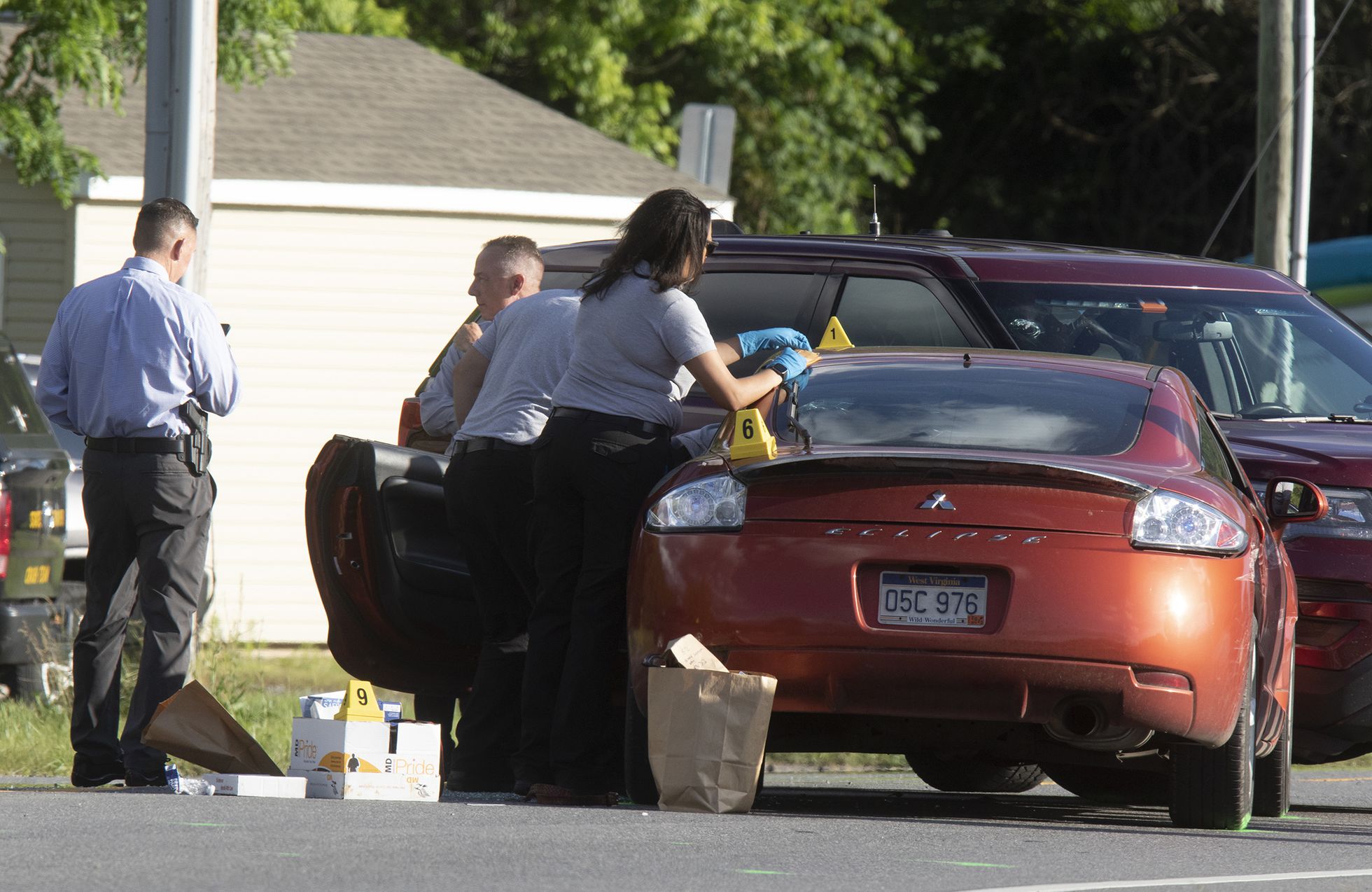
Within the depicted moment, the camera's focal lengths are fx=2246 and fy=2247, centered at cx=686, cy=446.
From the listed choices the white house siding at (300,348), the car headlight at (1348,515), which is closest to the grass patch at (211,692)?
the car headlight at (1348,515)

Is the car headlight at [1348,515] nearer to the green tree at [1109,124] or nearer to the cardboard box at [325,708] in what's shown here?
the cardboard box at [325,708]

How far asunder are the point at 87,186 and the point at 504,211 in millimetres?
3480

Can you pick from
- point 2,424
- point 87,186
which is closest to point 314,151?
point 87,186

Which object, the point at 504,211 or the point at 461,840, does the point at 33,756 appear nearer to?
the point at 461,840

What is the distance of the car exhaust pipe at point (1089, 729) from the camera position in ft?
20.2

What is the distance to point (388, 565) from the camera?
784 cm

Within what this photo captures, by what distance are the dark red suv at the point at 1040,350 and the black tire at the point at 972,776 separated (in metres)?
1.35

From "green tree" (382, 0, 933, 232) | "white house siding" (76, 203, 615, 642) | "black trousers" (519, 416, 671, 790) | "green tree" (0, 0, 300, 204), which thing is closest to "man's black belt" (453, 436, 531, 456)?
"black trousers" (519, 416, 671, 790)

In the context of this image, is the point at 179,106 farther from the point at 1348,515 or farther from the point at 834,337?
the point at 1348,515

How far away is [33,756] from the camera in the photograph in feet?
30.0

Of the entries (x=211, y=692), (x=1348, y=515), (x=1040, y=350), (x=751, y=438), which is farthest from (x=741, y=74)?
(x=751, y=438)

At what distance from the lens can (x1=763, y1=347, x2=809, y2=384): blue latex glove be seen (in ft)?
22.7

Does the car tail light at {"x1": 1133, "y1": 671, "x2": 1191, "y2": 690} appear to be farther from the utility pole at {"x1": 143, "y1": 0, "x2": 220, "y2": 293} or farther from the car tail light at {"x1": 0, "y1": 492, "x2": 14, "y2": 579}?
the car tail light at {"x1": 0, "y1": 492, "x2": 14, "y2": 579}

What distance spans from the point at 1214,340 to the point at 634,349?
8.20 feet
